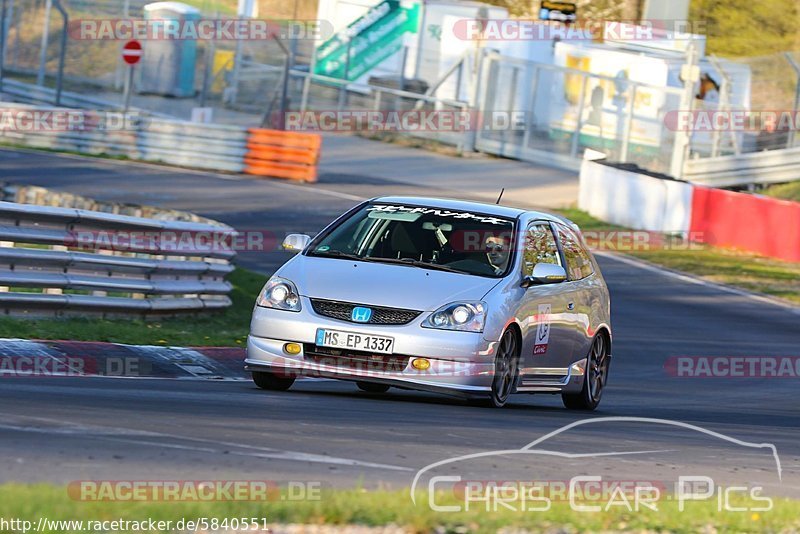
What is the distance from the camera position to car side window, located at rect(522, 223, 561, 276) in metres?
11.2

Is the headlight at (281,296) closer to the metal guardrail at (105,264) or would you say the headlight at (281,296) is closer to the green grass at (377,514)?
the metal guardrail at (105,264)

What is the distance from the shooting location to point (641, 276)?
2469 centimetres

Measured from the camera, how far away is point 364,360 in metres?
10.0

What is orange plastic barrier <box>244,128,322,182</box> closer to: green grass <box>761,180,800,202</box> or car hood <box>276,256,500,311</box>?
green grass <box>761,180,800,202</box>

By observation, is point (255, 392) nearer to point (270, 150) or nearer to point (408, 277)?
point (408, 277)

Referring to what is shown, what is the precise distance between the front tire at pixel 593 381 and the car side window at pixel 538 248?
3.10 ft

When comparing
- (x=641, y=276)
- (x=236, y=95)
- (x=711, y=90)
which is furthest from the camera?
(x=236, y=95)

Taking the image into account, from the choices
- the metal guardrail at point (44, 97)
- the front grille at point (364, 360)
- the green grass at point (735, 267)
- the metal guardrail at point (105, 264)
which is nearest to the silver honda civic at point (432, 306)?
the front grille at point (364, 360)

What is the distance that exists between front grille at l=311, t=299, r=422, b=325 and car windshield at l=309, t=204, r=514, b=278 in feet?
2.21

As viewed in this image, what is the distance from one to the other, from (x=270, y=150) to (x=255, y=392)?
2242 centimetres

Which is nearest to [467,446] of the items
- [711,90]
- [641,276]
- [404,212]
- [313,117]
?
[404,212]

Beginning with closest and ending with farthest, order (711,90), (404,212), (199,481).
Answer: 1. (199,481)
2. (404,212)
3. (711,90)

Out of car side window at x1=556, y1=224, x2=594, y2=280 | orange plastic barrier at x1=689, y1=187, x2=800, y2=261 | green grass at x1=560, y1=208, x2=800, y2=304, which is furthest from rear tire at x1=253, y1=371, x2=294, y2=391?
orange plastic barrier at x1=689, y1=187, x2=800, y2=261

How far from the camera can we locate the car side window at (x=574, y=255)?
1199cm
